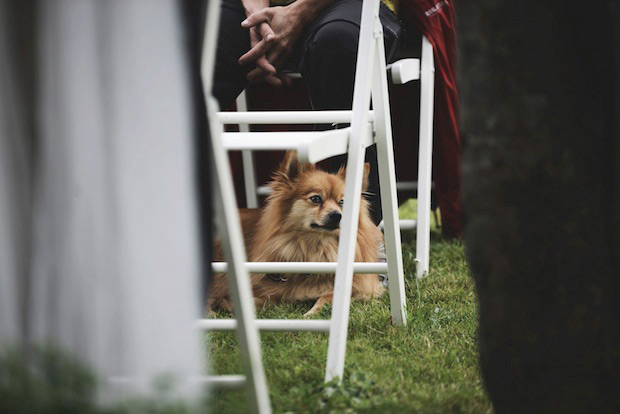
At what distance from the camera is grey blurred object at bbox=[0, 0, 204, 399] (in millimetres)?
1165

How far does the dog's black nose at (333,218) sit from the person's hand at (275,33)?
507 millimetres

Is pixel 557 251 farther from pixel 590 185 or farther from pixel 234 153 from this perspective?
pixel 234 153

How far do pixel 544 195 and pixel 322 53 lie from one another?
1449 millimetres

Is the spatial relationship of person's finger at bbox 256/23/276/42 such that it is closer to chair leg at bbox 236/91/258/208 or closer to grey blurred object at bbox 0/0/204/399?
chair leg at bbox 236/91/258/208

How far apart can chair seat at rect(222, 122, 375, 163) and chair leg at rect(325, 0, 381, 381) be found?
0.13ft

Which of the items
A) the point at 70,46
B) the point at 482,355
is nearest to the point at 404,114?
the point at 482,355

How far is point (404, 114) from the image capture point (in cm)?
388

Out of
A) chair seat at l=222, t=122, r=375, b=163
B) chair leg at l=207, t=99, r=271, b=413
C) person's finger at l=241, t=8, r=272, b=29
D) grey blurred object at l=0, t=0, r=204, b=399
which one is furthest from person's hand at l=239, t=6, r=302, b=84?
grey blurred object at l=0, t=0, r=204, b=399

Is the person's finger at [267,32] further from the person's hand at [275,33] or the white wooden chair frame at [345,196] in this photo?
the white wooden chair frame at [345,196]

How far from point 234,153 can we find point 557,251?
2.81 metres

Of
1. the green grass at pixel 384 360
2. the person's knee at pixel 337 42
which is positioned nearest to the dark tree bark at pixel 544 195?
the green grass at pixel 384 360

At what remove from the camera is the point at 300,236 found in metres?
3.05

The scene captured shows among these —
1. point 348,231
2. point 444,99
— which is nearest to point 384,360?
point 348,231

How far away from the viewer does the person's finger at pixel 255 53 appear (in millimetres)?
2744
